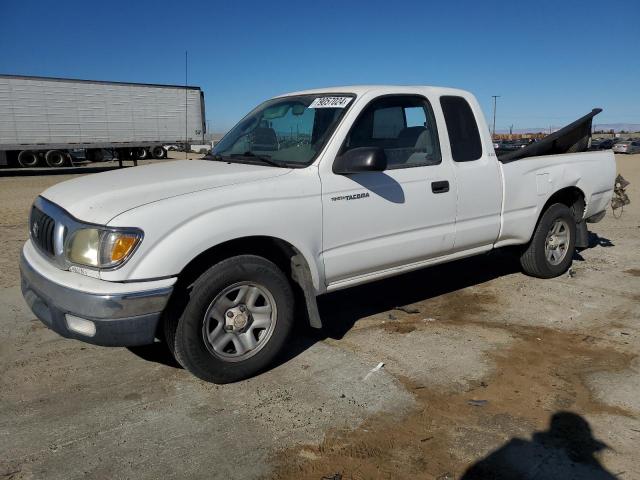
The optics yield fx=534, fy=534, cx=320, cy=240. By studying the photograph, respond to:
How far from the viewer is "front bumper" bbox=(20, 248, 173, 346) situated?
9.75ft

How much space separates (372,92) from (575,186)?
292cm

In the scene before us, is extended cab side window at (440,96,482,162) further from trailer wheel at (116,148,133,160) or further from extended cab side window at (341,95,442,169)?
trailer wheel at (116,148,133,160)

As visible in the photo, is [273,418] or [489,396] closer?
[273,418]

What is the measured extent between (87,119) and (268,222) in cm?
2314

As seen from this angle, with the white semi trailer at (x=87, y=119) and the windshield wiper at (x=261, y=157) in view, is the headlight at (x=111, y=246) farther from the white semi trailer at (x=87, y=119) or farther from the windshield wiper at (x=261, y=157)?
the white semi trailer at (x=87, y=119)

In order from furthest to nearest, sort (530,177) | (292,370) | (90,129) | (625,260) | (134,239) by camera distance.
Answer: (90,129)
(625,260)
(530,177)
(292,370)
(134,239)

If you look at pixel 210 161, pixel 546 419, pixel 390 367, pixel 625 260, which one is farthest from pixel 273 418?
pixel 625 260

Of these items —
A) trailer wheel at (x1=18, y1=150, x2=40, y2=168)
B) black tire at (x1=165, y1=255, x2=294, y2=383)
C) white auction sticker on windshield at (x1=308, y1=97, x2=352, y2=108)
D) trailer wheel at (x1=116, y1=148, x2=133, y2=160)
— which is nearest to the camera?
black tire at (x1=165, y1=255, x2=294, y2=383)

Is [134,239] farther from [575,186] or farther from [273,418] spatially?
[575,186]

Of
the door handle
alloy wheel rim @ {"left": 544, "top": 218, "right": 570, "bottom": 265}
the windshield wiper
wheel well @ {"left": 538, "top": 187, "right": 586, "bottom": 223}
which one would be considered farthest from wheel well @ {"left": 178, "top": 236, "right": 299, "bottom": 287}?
wheel well @ {"left": 538, "top": 187, "right": 586, "bottom": 223}

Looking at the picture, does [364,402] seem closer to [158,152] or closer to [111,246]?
[111,246]

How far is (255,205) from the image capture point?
3.41 m

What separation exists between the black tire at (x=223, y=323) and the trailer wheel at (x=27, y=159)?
74.0ft

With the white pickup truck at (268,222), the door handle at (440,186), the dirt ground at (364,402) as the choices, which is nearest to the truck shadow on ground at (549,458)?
the dirt ground at (364,402)
